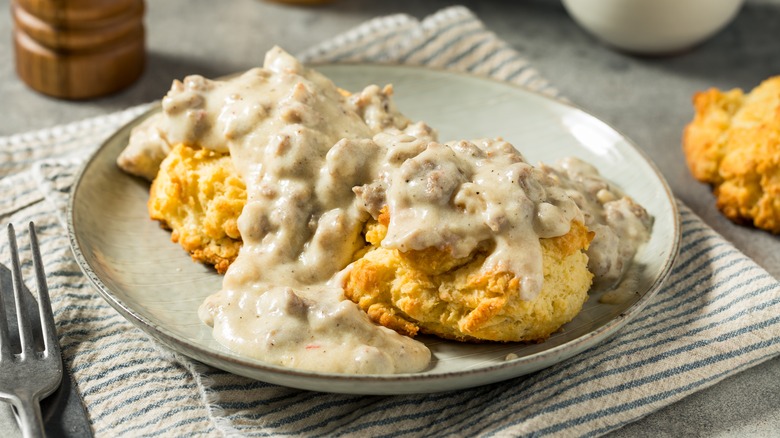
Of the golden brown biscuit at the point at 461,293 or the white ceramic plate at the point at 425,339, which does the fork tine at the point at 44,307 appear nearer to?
the white ceramic plate at the point at 425,339

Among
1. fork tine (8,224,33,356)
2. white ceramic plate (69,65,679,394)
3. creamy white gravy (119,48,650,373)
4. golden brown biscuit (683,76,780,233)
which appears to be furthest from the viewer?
golden brown biscuit (683,76,780,233)

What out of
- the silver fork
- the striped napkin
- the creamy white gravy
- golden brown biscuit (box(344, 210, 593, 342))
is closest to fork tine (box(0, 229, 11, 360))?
the silver fork

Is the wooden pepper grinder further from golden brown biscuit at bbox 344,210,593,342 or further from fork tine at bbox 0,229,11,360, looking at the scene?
golden brown biscuit at bbox 344,210,593,342

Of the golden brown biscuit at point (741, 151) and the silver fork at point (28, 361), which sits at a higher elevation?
the golden brown biscuit at point (741, 151)

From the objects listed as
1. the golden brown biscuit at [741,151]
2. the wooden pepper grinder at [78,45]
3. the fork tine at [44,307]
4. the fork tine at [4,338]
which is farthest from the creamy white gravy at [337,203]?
the wooden pepper grinder at [78,45]

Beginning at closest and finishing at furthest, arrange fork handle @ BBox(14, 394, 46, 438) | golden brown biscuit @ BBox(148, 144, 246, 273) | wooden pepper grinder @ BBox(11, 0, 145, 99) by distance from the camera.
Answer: fork handle @ BBox(14, 394, 46, 438) → golden brown biscuit @ BBox(148, 144, 246, 273) → wooden pepper grinder @ BBox(11, 0, 145, 99)

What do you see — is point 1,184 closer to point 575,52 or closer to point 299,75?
point 299,75
